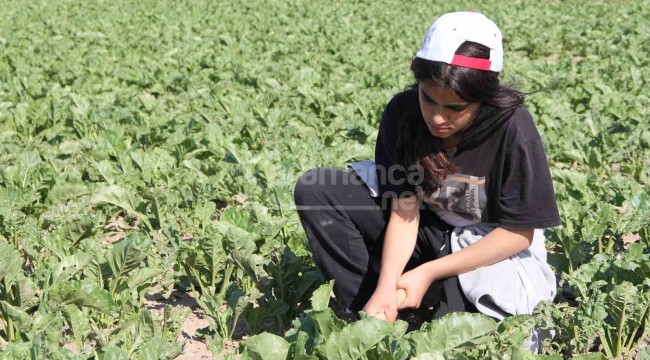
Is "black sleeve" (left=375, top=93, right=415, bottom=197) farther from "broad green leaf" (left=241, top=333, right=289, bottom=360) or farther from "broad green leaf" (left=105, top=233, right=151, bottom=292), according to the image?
"broad green leaf" (left=105, top=233, right=151, bottom=292)

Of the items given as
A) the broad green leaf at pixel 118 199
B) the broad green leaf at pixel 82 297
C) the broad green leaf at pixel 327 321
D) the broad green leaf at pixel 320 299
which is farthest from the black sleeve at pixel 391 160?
the broad green leaf at pixel 118 199

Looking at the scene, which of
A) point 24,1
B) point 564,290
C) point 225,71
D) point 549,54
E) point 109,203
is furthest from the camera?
point 24,1

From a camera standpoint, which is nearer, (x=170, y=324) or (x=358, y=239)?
(x=170, y=324)

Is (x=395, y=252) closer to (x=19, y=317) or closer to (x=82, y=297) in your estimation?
(x=82, y=297)

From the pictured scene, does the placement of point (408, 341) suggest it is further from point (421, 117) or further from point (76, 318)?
point (76, 318)

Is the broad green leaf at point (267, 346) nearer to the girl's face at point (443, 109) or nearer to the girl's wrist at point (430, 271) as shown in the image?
the girl's wrist at point (430, 271)

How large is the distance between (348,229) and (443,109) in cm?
66

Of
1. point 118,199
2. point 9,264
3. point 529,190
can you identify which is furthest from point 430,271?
point 118,199

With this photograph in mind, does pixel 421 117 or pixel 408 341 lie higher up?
pixel 421 117

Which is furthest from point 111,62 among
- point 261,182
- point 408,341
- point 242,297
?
point 408,341

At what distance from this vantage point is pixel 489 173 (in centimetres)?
278

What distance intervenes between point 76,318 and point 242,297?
57 cm

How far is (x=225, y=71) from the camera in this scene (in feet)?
27.6

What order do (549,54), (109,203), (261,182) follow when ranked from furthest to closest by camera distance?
(549,54)
(261,182)
(109,203)
